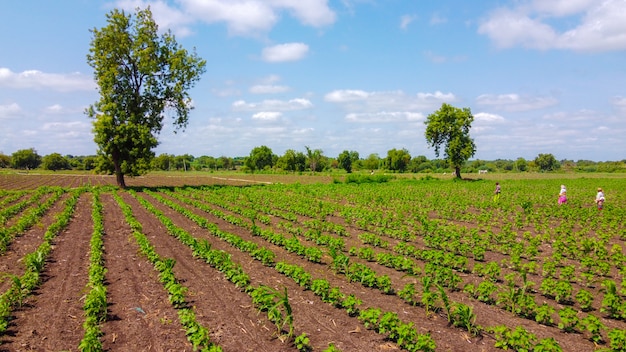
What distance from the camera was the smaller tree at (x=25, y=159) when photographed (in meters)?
142

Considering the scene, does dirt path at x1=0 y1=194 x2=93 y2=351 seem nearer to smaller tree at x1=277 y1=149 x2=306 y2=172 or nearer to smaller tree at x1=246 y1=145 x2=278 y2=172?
smaller tree at x1=277 y1=149 x2=306 y2=172

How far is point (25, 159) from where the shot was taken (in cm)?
14350

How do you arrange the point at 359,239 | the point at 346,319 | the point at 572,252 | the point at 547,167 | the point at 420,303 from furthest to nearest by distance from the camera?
the point at 547,167 < the point at 359,239 < the point at 572,252 < the point at 420,303 < the point at 346,319

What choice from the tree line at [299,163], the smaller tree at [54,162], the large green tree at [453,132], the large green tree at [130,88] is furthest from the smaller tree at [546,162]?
the smaller tree at [54,162]

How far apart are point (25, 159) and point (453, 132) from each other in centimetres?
15558

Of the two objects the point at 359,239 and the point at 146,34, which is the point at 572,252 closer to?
the point at 359,239

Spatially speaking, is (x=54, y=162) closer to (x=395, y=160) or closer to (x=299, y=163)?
(x=299, y=163)

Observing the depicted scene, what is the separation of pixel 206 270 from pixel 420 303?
20.6 ft

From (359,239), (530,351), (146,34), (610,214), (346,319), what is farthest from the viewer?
(146,34)

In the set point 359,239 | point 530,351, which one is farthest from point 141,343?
point 359,239

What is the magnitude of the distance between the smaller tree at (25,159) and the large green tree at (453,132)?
150242 millimetres

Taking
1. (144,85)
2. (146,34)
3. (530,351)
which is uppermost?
(146,34)

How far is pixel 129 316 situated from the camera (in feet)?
26.4

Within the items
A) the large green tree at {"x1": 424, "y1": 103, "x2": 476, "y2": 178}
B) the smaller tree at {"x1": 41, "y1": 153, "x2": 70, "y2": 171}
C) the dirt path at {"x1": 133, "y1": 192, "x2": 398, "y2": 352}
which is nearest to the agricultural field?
the dirt path at {"x1": 133, "y1": 192, "x2": 398, "y2": 352}
